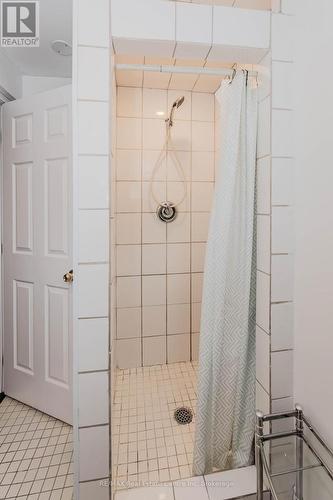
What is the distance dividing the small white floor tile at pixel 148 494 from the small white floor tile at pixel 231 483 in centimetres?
16

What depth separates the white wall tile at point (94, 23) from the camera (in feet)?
3.18

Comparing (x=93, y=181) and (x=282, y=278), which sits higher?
(x=93, y=181)

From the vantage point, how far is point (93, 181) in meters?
1.00

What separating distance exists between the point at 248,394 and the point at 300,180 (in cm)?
92

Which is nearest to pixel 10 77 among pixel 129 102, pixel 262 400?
pixel 129 102

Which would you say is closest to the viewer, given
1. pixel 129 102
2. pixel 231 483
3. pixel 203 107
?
pixel 231 483

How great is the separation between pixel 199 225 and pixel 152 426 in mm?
1316

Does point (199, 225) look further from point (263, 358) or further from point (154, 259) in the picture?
point (263, 358)

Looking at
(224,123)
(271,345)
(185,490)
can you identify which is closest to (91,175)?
(224,123)

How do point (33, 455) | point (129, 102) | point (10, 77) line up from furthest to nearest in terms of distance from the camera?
1. point (129, 102)
2. point (10, 77)
3. point (33, 455)

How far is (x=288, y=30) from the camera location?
3.63ft

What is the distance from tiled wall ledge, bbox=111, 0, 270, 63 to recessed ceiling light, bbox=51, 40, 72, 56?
76 cm

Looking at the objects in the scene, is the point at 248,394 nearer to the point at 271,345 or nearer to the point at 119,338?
the point at 271,345

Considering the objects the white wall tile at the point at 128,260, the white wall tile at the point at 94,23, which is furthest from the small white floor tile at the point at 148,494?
the white wall tile at the point at 94,23
